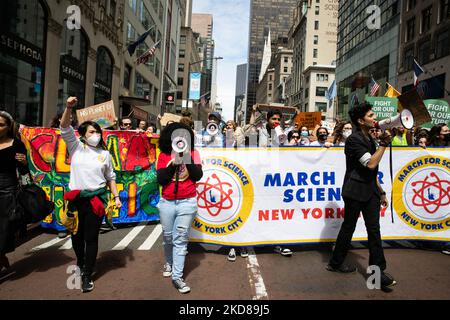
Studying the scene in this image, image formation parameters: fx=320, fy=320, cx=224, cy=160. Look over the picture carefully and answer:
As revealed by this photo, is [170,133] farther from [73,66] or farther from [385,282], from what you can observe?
[73,66]

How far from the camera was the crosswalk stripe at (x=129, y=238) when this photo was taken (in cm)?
483

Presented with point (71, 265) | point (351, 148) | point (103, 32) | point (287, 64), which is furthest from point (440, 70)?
point (287, 64)

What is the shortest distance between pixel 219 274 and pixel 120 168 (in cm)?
304

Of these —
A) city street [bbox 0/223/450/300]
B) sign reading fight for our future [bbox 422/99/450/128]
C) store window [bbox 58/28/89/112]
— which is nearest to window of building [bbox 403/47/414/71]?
sign reading fight for our future [bbox 422/99/450/128]

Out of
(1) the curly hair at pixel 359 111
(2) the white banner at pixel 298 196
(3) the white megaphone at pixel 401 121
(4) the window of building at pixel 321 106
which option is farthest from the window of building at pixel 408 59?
(4) the window of building at pixel 321 106

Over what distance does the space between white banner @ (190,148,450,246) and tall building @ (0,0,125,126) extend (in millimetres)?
10189

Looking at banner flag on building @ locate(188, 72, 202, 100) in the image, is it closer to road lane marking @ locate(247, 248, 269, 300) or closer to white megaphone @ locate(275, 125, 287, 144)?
white megaphone @ locate(275, 125, 287, 144)

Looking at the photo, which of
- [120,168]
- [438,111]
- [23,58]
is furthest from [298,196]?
[23,58]

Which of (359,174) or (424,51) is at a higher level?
(424,51)

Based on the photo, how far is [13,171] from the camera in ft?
11.6

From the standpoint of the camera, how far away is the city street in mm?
3291

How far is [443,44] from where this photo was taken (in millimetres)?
23875

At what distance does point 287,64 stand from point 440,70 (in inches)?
3764

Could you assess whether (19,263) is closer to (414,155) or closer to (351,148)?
(351,148)
